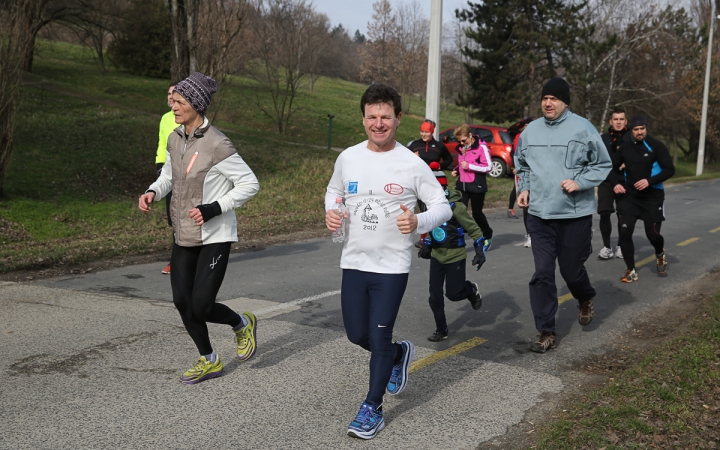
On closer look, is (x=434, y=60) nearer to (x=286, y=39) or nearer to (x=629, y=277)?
(x=629, y=277)

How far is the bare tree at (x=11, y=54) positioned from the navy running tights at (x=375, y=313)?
1085 cm

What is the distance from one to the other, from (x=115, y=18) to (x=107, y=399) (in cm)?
3191

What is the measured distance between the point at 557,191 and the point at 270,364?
103 inches

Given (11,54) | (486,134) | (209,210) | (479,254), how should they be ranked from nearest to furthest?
(209,210) → (479,254) → (11,54) → (486,134)

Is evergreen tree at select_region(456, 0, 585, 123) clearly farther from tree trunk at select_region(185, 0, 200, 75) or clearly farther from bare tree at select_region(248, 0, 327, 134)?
tree trunk at select_region(185, 0, 200, 75)

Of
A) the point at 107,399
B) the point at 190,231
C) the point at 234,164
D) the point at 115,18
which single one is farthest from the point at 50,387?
the point at 115,18

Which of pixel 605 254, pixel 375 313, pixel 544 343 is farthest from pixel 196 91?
pixel 605 254

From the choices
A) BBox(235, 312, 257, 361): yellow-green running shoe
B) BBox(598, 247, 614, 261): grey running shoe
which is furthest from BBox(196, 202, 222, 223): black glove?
BBox(598, 247, 614, 261): grey running shoe

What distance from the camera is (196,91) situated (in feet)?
16.4

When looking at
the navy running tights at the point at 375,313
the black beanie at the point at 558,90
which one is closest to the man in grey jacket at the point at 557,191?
the black beanie at the point at 558,90

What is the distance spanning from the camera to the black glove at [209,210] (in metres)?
4.84

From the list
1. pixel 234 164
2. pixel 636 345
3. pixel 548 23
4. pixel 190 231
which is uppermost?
pixel 548 23

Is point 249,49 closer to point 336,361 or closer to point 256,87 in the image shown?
point 256,87

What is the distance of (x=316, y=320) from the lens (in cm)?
706
